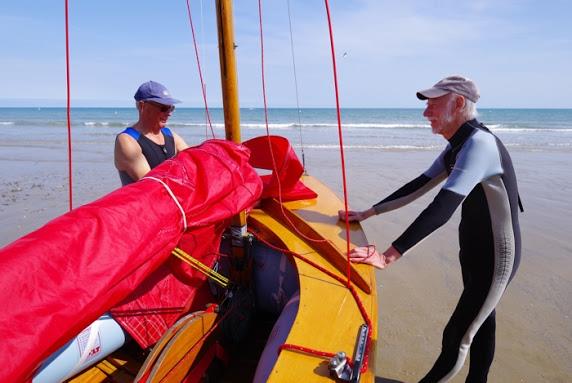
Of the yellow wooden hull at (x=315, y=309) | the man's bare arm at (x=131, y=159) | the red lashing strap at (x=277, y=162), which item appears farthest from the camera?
the red lashing strap at (x=277, y=162)

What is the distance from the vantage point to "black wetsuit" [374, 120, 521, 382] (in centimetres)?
178

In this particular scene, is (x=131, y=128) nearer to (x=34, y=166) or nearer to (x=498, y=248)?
(x=498, y=248)

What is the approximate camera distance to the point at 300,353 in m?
1.48

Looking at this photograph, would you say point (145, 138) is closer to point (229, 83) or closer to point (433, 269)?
point (229, 83)

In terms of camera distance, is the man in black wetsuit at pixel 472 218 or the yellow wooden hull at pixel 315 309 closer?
the yellow wooden hull at pixel 315 309

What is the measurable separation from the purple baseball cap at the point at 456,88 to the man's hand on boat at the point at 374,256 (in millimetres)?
817

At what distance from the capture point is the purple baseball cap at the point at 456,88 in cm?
185

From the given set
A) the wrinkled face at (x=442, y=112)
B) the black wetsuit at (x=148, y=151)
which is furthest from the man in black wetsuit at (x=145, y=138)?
the wrinkled face at (x=442, y=112)

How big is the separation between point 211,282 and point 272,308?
0.56m

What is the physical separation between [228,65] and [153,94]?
29.3 inches

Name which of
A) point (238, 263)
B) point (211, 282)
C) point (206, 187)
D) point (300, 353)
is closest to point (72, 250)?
point (206, 187)

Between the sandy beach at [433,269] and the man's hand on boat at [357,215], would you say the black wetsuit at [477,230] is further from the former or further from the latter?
the sandy beach at [433,269]

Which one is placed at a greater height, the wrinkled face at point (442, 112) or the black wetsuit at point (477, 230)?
the wrinkled face at point (442, 112)

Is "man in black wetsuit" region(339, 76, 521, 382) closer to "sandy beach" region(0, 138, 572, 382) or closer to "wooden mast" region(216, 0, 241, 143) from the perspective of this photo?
"sandy beach" region(0, 138, 572, 382)
